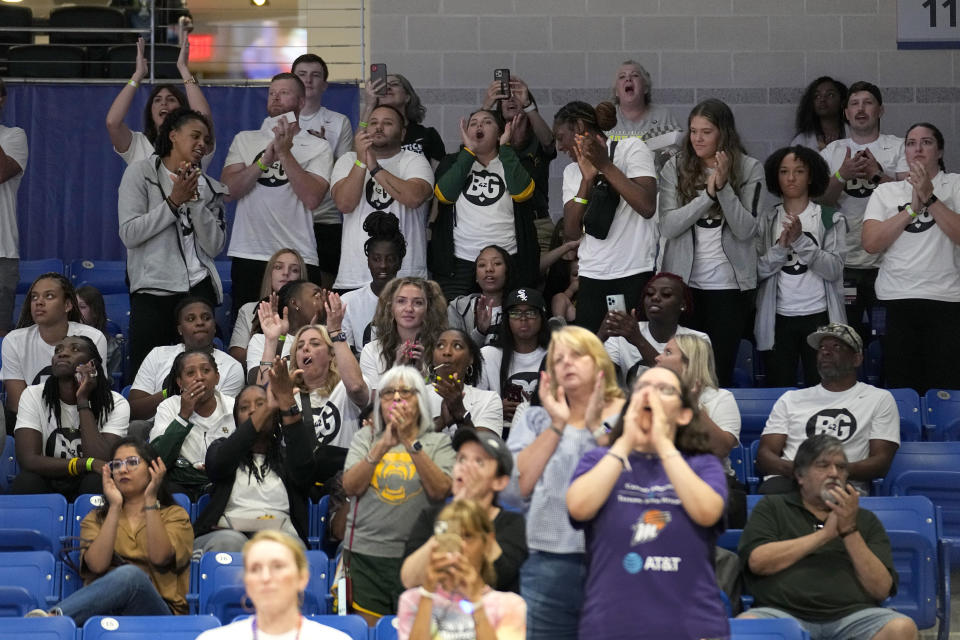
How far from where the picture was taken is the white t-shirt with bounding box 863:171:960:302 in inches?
291

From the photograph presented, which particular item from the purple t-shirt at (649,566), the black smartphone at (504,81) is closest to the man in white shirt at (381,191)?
the black smartphone at (504,81)

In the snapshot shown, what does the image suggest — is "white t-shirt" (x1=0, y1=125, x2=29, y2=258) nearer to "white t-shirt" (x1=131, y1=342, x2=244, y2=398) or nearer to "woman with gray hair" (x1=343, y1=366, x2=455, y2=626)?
"white t-shirt" (x1=131, y1=342, x2=244, y2=398)

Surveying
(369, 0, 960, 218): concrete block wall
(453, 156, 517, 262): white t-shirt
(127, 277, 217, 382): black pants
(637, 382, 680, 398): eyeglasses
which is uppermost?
(369, 0, 960, 218): concrete block wall

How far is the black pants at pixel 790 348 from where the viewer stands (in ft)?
24.6

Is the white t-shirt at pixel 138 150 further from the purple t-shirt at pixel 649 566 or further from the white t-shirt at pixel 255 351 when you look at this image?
the purple t-shirt at pixel 649 566

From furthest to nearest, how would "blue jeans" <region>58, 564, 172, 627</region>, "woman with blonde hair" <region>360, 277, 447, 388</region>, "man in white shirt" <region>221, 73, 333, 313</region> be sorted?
"man in white shirt" <region>221, 73, 333, 313</region>, "woman with blonde hair" <region>360, 277, 447, 388</region>, "blue jeans" <region>58, 564, 172, 627</region>

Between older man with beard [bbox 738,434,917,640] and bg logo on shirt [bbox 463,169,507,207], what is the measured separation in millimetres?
2818

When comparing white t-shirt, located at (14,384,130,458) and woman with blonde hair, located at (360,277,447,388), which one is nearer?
white t-shirt, located at (14,384,130,458)

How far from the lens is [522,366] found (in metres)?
6.88

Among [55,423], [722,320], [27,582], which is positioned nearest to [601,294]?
[722,320]

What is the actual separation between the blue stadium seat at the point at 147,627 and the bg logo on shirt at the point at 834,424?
2.87 meters

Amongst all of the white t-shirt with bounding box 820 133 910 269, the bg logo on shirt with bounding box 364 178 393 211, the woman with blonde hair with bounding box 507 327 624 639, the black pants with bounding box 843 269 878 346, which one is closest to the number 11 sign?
the white t-shirt with bounding box 820 133 910 269

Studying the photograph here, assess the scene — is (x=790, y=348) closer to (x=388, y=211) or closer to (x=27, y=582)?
(x=388, y=211)

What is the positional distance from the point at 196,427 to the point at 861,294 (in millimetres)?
4007
